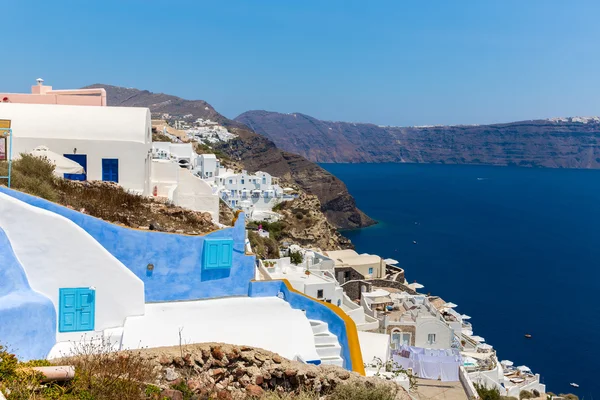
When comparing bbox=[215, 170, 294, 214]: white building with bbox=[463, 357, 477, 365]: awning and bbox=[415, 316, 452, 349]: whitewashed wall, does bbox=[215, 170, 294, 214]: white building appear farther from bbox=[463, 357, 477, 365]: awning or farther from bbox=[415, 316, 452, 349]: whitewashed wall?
bbox=[463, 357, 477, 365]: awning

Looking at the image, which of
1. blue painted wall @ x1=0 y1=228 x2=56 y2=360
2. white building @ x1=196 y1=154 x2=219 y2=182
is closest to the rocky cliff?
white building @ x1=196 y1=154 x2=219 y2=182

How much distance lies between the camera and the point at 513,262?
203 feet

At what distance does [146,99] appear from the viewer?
575ft

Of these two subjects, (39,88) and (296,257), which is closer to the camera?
(39,88)

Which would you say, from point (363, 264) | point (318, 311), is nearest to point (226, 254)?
point (318, 311)

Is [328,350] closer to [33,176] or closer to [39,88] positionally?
[33,176]

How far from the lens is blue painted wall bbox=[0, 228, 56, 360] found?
6770 millimetres

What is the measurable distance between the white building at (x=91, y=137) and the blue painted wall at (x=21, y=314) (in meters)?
6.88

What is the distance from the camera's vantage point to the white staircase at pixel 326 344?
8742 mm

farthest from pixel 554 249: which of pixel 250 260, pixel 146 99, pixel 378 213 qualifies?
pixel 146 99

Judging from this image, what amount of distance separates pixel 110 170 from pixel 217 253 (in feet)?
21.3

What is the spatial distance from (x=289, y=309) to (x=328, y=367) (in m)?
3.05

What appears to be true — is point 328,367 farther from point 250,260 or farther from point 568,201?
point 568,201

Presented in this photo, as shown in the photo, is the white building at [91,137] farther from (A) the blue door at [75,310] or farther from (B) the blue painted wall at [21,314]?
(B) the blue painted wall at [21,314]
